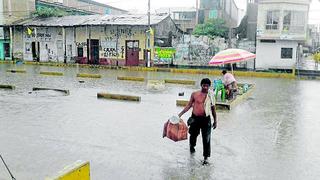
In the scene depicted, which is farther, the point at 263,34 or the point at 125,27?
the point at 125,27

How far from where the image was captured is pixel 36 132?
877cm

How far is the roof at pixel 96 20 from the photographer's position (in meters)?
33.5

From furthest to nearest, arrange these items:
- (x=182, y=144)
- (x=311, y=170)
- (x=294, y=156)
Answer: (x=182, y=144) < (x=294, y=156) < (x=311, y=170)

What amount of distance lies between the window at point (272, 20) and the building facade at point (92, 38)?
365 inches

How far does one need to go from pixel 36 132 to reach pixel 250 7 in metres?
36.3

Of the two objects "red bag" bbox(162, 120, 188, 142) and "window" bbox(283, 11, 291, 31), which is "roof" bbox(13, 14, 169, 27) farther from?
"red bag" bbox(162, 120, 188, 142)

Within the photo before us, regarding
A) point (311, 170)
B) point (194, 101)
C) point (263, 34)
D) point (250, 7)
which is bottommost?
point (311, 170)

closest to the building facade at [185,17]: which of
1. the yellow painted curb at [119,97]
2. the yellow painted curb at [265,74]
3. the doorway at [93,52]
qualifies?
the doorway at [93,52]

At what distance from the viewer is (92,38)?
36250 mm

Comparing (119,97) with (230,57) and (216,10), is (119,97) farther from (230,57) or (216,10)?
(216,10)

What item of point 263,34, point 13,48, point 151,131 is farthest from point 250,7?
point 151,131

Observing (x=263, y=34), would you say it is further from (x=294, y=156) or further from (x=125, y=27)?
(x=294, y=156)

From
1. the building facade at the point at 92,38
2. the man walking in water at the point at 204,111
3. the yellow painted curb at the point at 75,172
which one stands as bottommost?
the yellow painted curb at the point at 75,172

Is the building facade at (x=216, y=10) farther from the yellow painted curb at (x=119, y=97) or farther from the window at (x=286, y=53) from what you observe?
the yellow painted curb at (x=119, y=97)
